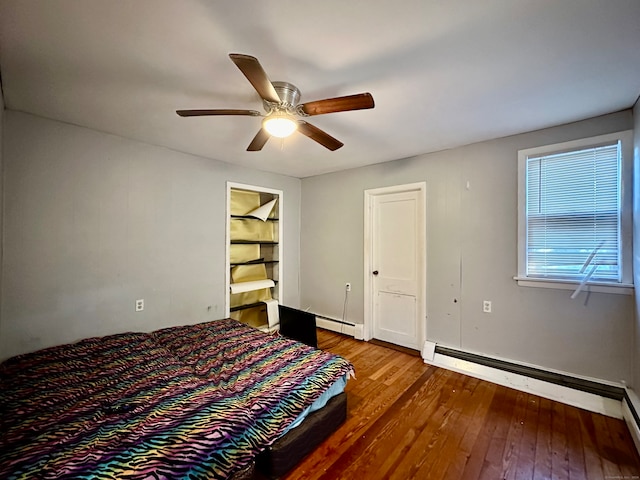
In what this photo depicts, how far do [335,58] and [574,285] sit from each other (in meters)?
2.74

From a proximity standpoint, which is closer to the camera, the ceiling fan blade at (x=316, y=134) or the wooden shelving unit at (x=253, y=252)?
the ceiling fan blade at (x=316, y=134)

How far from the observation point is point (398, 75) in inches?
66.5

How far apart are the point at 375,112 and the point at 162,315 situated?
3.08 m

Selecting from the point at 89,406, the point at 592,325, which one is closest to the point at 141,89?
the point at 89,406

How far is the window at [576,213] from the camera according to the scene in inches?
85.0

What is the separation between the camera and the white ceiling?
48.5 inches

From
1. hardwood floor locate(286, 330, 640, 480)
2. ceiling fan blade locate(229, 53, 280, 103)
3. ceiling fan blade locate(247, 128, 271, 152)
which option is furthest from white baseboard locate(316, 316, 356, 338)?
ceiling fan blade locate(229, 53, 280, 103)

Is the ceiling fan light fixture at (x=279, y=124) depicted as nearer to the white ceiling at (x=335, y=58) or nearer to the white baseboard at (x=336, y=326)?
the white ceiling at (x=335, y=58)

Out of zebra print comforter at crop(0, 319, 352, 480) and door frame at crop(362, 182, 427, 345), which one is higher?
door frame at crop(362, 182, 427, 345)

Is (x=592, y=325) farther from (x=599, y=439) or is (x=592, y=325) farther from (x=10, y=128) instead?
(x=10, y=128)

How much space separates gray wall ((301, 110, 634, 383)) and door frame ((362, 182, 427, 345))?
7 centimetres

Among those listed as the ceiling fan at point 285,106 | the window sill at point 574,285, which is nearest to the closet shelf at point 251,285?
the ceiling fan at point 285,106

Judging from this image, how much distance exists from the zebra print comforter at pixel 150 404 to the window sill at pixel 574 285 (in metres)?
1.96

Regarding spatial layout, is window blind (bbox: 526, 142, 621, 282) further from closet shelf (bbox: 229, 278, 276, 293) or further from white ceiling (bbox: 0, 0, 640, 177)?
closet shelf (bbox: 229, 278, 276, 293)
